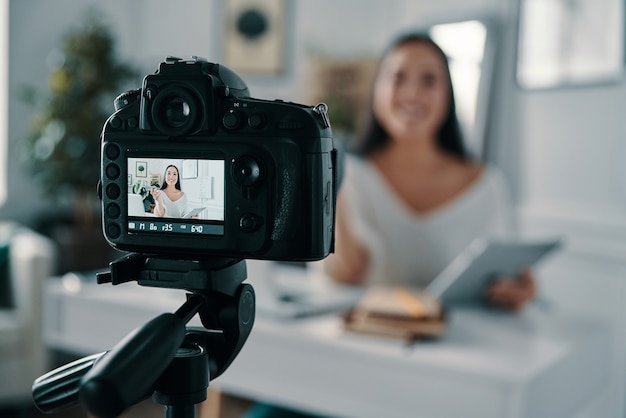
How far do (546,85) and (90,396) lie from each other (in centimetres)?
277

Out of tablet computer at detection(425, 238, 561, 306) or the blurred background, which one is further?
the blurred background

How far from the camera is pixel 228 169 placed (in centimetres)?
56

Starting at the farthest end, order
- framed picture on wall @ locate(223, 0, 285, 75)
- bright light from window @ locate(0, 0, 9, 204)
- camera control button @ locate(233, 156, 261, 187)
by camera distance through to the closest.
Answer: framed picture on wall @ locate(223, 0, 285, 75)
bright light from window @ locate(0, 0, 9, 204)
camera control button @ locate(233, 156, 261, 187)

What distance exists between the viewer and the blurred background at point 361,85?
268 cm

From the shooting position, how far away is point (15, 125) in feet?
12.1

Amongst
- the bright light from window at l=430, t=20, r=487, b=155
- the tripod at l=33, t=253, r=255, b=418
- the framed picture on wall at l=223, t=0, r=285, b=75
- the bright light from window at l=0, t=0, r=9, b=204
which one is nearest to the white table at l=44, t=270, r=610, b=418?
the tripod at l=33, t=253, r=255, b=418

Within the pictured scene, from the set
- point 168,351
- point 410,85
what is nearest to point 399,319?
point 410,85

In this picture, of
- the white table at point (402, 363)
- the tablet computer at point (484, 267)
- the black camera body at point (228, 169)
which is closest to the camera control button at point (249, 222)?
the black camera body at point (228, 169)

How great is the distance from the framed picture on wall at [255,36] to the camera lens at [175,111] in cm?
338

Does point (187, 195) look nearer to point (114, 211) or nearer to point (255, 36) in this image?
point (114, 211)

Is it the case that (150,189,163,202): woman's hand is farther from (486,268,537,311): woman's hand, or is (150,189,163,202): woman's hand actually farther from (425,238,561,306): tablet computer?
(486,268,537,311): woman's hand

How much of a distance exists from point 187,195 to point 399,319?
2.95 ft

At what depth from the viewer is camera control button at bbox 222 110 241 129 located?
56 centimetres

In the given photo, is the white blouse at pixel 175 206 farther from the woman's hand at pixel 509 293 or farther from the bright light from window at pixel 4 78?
the bright light from window at pixel 4 78
